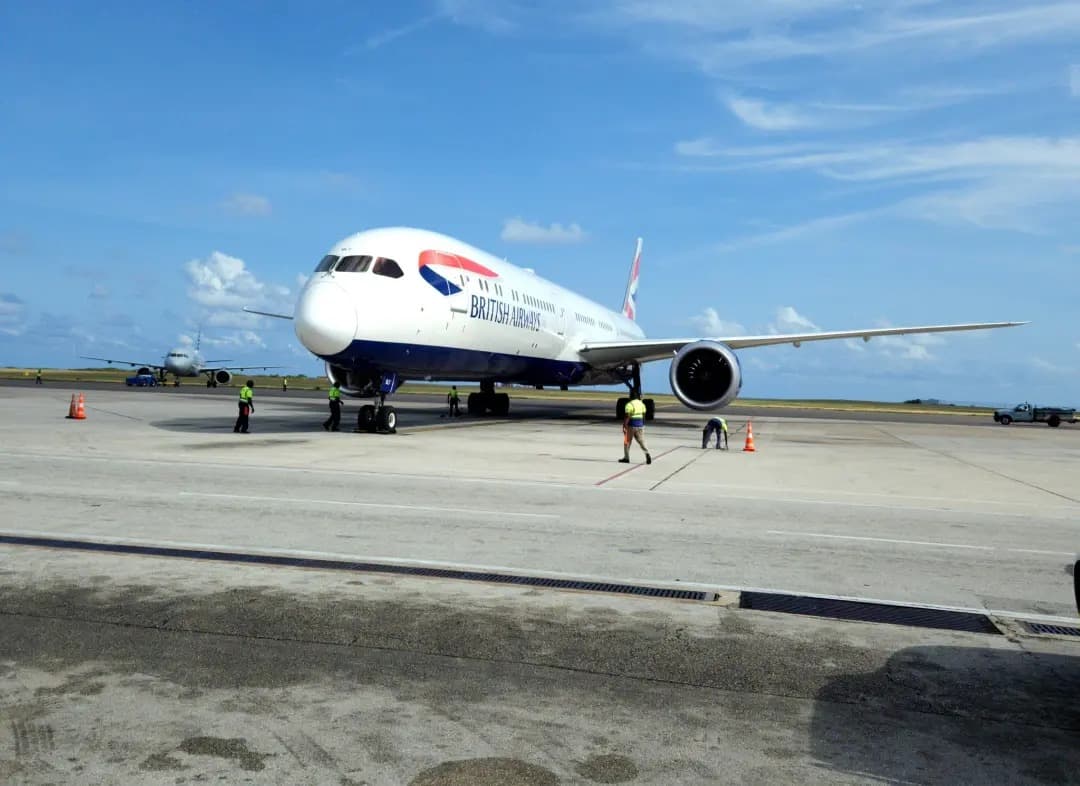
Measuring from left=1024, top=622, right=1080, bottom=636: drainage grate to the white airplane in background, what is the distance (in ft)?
51.9

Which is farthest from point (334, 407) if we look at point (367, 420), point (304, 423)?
point (304, 423)

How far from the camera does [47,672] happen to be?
190 inches

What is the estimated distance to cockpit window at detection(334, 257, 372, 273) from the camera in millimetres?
20969

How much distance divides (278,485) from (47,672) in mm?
8056

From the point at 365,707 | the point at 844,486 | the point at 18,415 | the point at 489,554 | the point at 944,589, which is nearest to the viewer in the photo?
the point at 365,707

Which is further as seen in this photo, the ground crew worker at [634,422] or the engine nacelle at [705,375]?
the engine nacelle at [705,375]

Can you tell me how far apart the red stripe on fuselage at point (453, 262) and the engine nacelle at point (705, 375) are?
6390mm

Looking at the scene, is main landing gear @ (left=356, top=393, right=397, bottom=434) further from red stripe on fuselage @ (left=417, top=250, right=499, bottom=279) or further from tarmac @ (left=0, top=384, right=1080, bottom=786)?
tarmac @ (left=0, top=384, right=1080, bottom=786)

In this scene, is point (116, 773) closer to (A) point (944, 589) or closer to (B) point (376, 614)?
(B) point (376, 614)

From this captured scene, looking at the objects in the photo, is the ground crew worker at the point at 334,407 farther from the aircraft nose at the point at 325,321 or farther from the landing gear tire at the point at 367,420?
the aircraft nose at the point at 325,321

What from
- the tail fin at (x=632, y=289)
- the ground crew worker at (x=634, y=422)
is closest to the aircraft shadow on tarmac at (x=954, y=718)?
the ground crew worker at (x=634, y=422)

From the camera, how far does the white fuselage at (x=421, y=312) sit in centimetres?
2012

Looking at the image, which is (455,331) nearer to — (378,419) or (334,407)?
(378,419)

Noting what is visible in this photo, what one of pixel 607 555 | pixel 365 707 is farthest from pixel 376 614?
pixel 607 555
